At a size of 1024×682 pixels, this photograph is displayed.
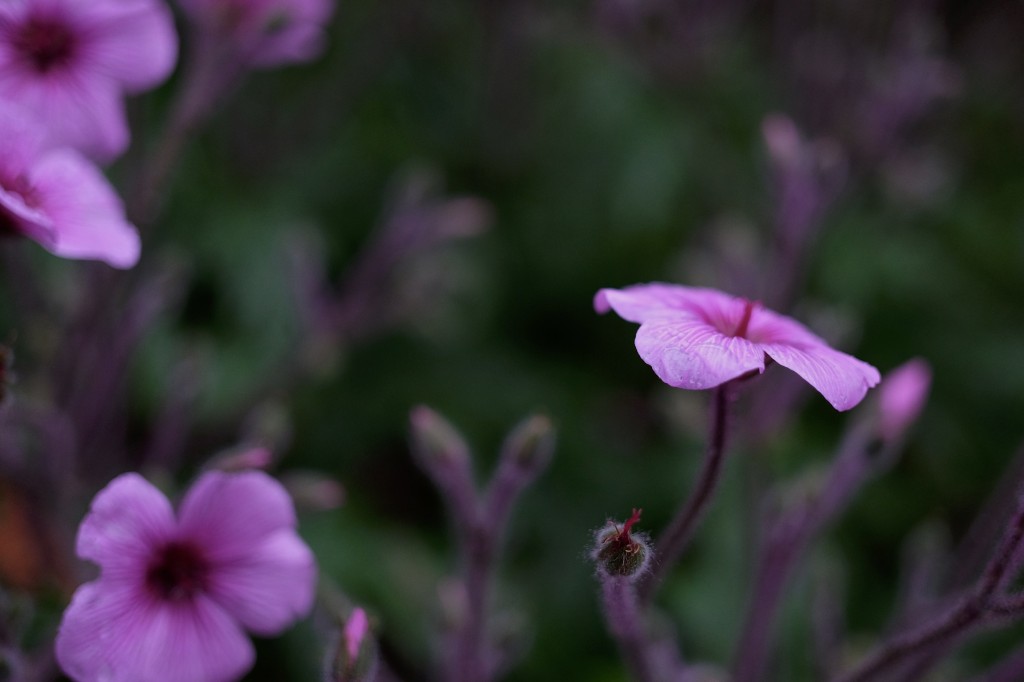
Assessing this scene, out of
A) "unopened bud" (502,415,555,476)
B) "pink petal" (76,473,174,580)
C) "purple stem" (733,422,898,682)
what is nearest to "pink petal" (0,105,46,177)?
"pink petal" (76,473,174,580)

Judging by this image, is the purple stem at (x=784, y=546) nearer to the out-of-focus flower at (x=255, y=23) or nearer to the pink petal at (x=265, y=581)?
the pink petal at (x=265, y=581)

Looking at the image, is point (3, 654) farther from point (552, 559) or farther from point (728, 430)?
point (552, 559)

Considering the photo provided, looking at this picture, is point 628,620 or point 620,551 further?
point 628,620

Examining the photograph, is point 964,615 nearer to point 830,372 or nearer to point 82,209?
point 830,372

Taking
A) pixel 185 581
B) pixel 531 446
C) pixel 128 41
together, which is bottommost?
pixel 185 581

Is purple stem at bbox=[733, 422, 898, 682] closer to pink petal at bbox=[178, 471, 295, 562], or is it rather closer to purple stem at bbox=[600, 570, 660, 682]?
purple stem at bbox=[600, 570, 660, 682]

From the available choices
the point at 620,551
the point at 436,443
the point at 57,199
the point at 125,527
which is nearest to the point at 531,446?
the point at 436,443
